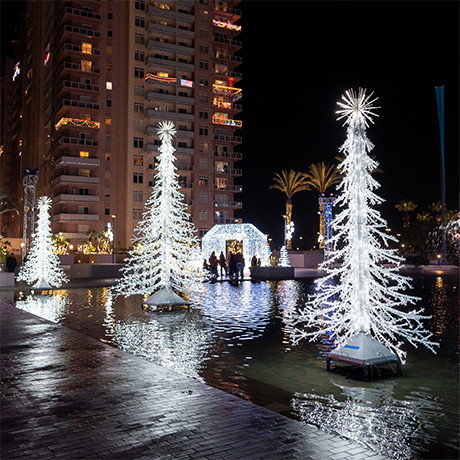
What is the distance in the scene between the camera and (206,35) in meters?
75.5

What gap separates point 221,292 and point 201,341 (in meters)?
12.1

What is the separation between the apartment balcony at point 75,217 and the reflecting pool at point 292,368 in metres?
50.5

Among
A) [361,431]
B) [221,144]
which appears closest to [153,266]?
[361,431]

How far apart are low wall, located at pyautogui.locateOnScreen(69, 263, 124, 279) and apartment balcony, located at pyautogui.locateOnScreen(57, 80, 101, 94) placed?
135ft

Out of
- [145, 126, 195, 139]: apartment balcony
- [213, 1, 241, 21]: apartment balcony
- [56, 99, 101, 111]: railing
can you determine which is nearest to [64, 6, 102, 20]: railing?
[56, 99, 101, 111]: railing

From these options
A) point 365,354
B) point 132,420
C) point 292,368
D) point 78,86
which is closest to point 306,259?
point 292,368

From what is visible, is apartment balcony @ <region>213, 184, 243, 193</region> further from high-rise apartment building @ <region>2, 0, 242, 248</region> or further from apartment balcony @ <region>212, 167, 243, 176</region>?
apartment balcony @ <region>212, 167, 243, 176</region>

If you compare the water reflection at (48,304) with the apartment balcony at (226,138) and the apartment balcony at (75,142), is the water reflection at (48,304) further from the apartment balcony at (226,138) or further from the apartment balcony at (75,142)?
the apartment balcony at (226,138)

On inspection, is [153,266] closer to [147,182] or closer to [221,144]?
[147,182]

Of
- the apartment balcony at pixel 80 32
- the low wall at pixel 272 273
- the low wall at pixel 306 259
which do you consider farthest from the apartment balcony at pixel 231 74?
the low wall at pixel 272 273

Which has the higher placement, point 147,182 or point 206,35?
point 206,35

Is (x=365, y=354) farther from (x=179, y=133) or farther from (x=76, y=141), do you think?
(x=179, y=133)

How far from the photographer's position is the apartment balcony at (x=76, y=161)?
214 ft

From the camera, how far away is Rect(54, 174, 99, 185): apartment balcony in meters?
65.4
